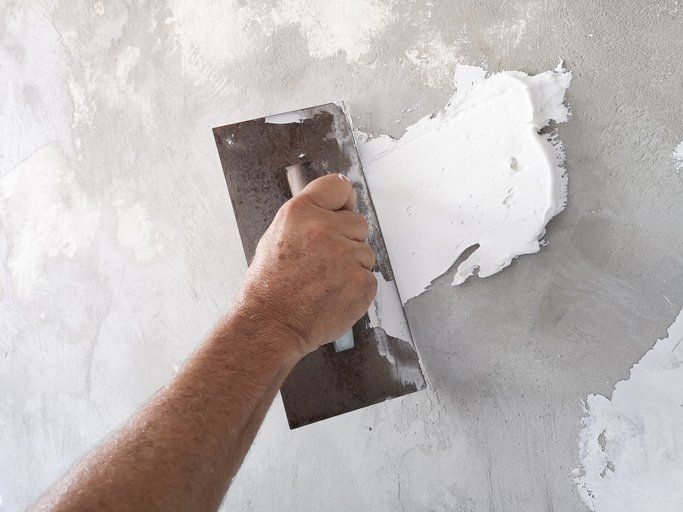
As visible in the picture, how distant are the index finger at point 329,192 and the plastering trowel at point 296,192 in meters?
0.11

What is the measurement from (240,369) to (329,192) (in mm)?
404

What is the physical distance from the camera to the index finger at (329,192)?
1155 millimetres

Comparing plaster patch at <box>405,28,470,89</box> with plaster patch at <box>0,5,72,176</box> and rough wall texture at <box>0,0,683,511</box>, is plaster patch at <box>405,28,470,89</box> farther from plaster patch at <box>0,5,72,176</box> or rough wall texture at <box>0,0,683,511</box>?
plaster patch at <box>0,5,72,176</box>

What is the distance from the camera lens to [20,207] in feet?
5.77

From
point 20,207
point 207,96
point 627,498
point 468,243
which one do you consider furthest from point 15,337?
point 627,498

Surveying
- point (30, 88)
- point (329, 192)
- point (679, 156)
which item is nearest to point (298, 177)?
point (329, 192)

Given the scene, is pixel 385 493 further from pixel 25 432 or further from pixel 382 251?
pixel 25 432

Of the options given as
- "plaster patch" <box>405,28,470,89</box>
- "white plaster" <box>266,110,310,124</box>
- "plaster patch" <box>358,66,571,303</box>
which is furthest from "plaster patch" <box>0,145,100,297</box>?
"plaster patch" <box>405,28,470,89</box>

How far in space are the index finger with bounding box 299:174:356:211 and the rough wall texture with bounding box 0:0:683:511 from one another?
0.90ft

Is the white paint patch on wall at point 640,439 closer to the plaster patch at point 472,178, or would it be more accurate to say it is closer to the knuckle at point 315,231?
the plaster patch at point 472,178

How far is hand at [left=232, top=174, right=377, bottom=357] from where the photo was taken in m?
1.10

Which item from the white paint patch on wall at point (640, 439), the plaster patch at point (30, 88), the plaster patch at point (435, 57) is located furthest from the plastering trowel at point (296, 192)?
the plaster patch at point (30, 88)

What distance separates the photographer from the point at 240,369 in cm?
101

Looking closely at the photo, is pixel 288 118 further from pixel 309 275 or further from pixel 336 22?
pixel 309 275
